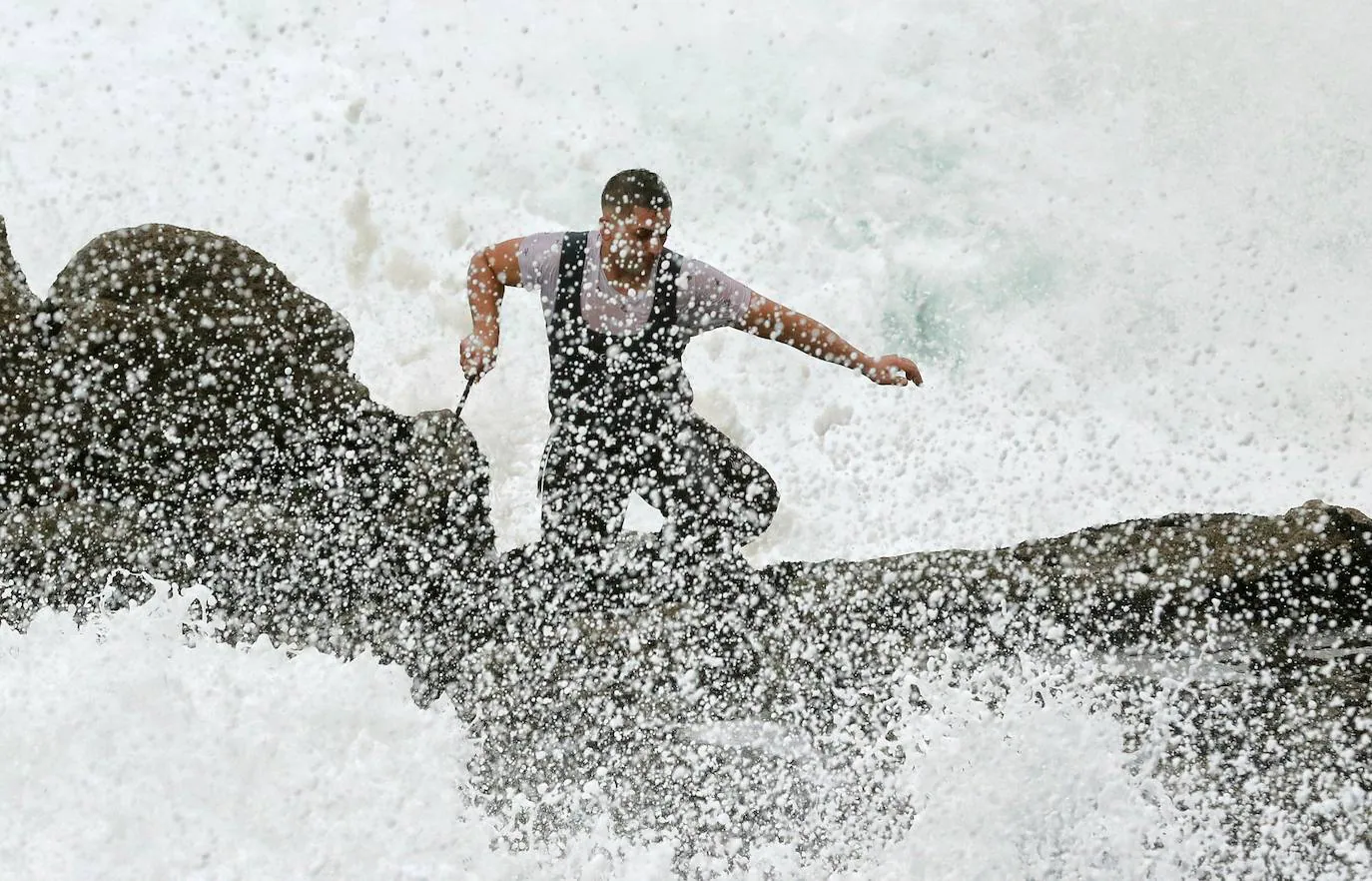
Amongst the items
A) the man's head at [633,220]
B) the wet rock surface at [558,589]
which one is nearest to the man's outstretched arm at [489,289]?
the man's head at [633,220]

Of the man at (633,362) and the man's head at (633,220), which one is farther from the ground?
the man's head at (633,220)

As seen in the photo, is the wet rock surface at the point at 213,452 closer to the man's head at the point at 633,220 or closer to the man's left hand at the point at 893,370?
the man's head at the point at 633,220

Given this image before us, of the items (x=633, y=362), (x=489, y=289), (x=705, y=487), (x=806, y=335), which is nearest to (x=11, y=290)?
(x=489, y=289)

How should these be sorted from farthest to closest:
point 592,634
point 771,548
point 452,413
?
point 771,548 → point 452,413 → point 592,634

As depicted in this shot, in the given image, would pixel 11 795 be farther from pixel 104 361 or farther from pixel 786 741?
pixel 786 741

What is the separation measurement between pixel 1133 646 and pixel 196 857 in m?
2.42

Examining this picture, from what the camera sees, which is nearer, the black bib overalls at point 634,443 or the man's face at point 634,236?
the man's face at point 634,236

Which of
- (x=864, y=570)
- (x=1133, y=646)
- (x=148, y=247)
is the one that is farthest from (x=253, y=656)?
(x=1133, y=646)

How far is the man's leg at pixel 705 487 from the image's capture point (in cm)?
345

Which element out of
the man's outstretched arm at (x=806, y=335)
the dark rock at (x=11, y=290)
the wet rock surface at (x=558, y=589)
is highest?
the dark rock at (x=11, y=290)

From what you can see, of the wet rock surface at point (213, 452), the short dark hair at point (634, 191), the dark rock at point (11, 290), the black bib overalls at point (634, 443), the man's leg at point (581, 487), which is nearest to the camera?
the short dark hair at point (634, 191)

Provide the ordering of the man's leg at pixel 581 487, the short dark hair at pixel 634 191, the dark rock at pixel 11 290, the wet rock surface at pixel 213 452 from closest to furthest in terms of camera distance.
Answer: the short dark hair at pixel 634 191 → the man's leg at pixel 581 487 → the wet rock surface at pixel 213 452 → the dark rock at pixel 11 290

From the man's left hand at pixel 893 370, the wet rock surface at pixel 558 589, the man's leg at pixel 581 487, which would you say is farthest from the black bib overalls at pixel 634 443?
the man's left hand at pixel 893 370

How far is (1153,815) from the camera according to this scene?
3.24 meters
